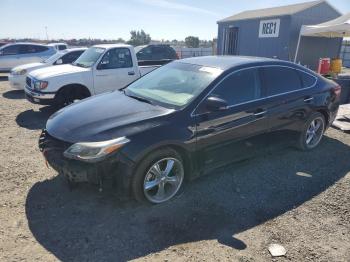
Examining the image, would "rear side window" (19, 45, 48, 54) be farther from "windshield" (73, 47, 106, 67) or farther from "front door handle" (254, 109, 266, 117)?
"front door handle" (254, 109, 266, 117)

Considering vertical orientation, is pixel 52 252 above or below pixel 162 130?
below

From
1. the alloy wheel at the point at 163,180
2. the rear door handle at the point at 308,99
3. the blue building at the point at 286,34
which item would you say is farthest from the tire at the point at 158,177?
the blue building at the point at 286,34

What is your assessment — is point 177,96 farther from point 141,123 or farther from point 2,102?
point 2,102

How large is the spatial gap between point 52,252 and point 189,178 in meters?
1.73

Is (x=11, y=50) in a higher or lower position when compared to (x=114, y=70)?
higher

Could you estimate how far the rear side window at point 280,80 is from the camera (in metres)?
4.46

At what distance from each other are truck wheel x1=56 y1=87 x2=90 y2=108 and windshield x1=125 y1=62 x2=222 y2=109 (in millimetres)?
3254

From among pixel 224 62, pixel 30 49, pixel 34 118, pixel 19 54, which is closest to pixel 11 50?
pixel 19 54

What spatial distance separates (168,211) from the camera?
3545mm

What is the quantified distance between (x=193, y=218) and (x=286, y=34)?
17.9m

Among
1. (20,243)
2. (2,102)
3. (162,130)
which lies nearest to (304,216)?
(162,130)

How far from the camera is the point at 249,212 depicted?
360 cm

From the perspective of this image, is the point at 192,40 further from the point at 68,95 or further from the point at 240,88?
the point at 240,88

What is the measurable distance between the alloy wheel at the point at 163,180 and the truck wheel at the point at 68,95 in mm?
4643
